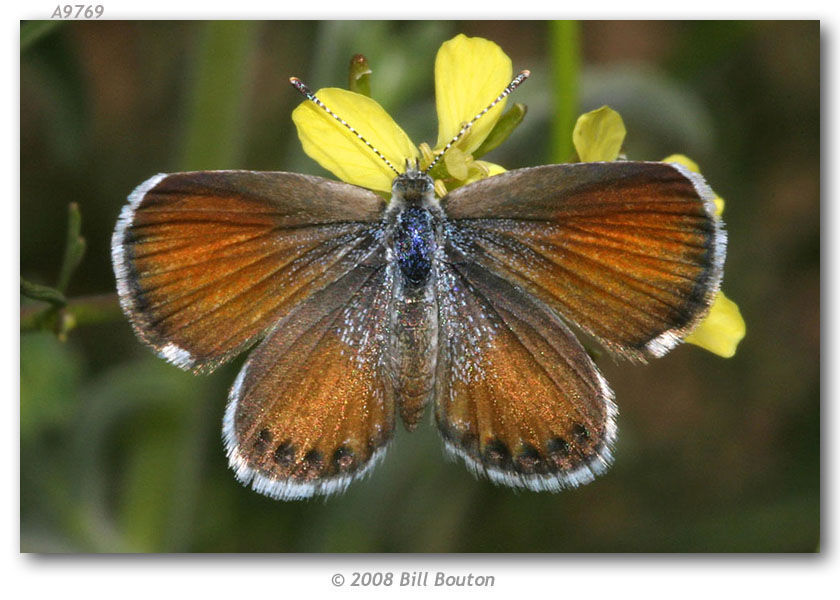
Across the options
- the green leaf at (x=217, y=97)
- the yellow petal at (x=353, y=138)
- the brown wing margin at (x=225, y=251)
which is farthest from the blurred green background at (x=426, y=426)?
the brown wing margin at (x=225, y=251)

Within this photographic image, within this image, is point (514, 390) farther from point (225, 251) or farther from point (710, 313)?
point (225, 251)

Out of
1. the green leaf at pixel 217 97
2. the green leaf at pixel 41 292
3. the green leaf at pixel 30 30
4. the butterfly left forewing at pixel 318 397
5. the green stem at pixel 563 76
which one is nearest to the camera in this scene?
the butterfly left forewing at pixel 318 397

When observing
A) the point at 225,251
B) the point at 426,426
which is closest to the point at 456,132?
the point at 225,251

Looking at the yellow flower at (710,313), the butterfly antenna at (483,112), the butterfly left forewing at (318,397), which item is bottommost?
the butterfly left forewing at (318,397)

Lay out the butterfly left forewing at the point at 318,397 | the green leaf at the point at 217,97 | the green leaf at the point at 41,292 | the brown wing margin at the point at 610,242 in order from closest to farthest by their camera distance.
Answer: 1. the brown wing margin at the point at 610,242
2. the butterfly left forewing at the point at 318,397
3. the green leaf at the point at 41,292
4. the green leaf at the point at 217,97

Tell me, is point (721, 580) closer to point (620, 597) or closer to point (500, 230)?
point (620, 597)

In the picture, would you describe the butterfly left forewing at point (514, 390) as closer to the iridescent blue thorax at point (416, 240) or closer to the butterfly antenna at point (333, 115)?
the iridescent blue thorax at point (416, 240)
